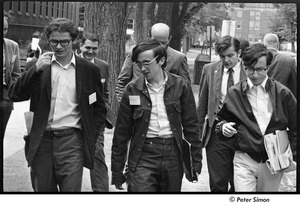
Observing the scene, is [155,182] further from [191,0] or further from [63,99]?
[191,0]

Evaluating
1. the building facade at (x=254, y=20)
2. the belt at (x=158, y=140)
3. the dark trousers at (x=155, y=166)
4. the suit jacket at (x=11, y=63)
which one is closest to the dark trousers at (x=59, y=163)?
the dark trousers at (x=155, y=166)

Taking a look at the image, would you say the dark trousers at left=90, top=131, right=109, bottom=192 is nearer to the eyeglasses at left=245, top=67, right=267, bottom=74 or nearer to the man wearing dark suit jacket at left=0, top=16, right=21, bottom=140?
the man wearing dark suit jacket at left=0, top=16, right=21, bottom=140

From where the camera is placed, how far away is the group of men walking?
4.19 metres

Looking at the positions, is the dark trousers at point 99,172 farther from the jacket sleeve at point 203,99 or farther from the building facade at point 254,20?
the building facade at point 254,20

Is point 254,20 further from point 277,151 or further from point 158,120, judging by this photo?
point 158,120

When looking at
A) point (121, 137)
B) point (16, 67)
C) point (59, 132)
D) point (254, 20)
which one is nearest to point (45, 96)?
point (59, 132)

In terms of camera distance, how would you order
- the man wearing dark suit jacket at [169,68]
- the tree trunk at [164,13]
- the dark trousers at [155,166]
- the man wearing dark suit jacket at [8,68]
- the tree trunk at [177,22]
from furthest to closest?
the tree trunk at [177,22], the tree trunk at [164,13], the man wearing dark suit jacket at [169,68], the man wearing dark suit jacket at [8,68], the dark trousers at [155,166]

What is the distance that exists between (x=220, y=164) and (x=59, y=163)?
1422mm

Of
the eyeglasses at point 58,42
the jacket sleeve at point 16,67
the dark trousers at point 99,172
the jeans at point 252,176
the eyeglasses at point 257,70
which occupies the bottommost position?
the dark trousers at point 99,172

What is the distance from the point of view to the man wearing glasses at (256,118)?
14.5ft

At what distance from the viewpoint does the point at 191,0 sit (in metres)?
4.42

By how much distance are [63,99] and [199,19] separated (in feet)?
48.3

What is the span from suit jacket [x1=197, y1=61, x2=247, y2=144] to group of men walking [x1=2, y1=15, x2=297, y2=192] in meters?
0.34

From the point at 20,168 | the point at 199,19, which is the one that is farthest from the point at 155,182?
the point at 199,19
